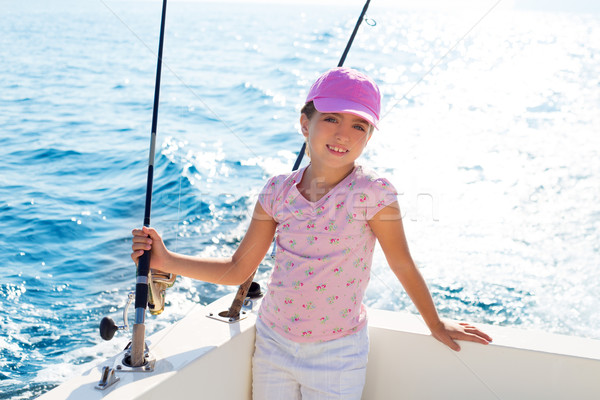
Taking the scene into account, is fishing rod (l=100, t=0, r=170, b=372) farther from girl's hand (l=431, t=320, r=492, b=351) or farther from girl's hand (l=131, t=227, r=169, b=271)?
girl's hand (l=431, t=320, r=492, b=351)

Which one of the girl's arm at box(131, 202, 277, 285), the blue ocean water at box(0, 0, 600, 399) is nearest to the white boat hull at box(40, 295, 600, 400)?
the girl's arm at box(131, 202, 277, 285)

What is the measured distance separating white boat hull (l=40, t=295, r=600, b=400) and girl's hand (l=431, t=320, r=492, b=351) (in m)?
0.02

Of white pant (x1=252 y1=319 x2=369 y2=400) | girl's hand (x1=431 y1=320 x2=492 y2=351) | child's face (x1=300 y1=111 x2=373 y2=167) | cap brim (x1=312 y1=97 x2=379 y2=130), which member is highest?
cap brim (x1=312 y1=97 x2=379 y2=130)

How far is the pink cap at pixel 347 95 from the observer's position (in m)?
1.25

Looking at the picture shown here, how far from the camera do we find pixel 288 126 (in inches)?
288

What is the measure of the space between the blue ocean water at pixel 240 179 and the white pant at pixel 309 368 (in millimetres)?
961

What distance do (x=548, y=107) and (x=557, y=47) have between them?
7336 millimetres

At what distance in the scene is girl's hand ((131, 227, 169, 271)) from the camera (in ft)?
3.94

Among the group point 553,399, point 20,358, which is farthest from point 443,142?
point 553,399

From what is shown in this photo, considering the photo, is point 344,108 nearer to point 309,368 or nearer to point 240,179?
point 309,368

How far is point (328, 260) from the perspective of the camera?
1280 mm

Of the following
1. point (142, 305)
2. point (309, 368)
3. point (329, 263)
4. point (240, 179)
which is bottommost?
point (309, 368)

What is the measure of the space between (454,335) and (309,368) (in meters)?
0.35

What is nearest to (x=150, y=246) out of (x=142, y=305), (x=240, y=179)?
(x=142, y=305)
